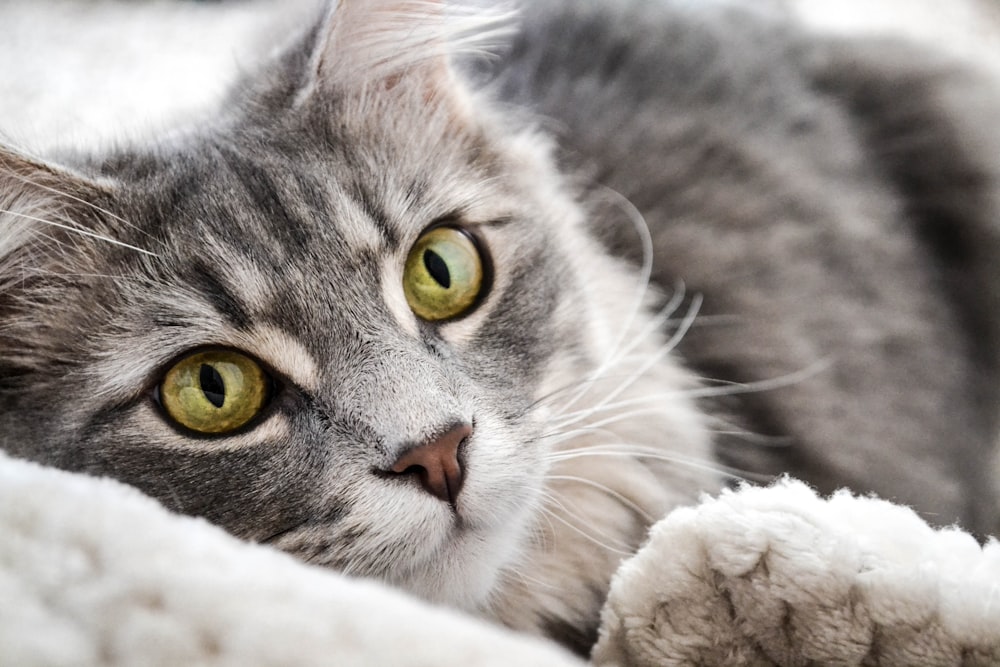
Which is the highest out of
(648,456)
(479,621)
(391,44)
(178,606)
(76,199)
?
(391,44)

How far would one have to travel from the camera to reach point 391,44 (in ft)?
3.62

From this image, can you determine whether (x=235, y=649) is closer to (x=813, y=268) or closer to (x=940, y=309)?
(x=813, y=268)

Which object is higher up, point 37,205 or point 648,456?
point 648,456

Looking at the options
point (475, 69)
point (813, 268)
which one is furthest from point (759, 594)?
point (475, 69)

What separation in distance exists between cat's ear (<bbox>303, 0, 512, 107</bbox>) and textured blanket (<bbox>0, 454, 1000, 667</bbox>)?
64 cm

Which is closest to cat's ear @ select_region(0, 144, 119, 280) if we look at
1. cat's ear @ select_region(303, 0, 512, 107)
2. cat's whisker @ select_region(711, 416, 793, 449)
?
cat's ear @ select_region(303, 0, 512, 107)

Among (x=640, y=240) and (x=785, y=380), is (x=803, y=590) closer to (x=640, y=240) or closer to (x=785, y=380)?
(x=785, y=380)

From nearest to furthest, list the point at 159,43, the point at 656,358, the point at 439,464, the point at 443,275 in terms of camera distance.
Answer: the point at 439,464 < the point at 443,275 < the point at 656,358 < the point at 159,43

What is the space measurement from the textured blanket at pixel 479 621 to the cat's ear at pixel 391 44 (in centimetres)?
64

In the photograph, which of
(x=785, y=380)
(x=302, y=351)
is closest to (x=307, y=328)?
(x=302, y=351)

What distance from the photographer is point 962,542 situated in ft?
2.11

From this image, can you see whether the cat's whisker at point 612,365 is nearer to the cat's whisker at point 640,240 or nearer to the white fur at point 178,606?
the cat's whisker at point 640,240

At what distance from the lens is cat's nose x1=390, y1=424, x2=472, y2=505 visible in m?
0.76

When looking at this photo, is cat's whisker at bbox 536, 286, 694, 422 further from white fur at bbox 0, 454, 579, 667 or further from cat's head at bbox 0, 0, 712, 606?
white fur at bbox 0, 454, 579, 667
